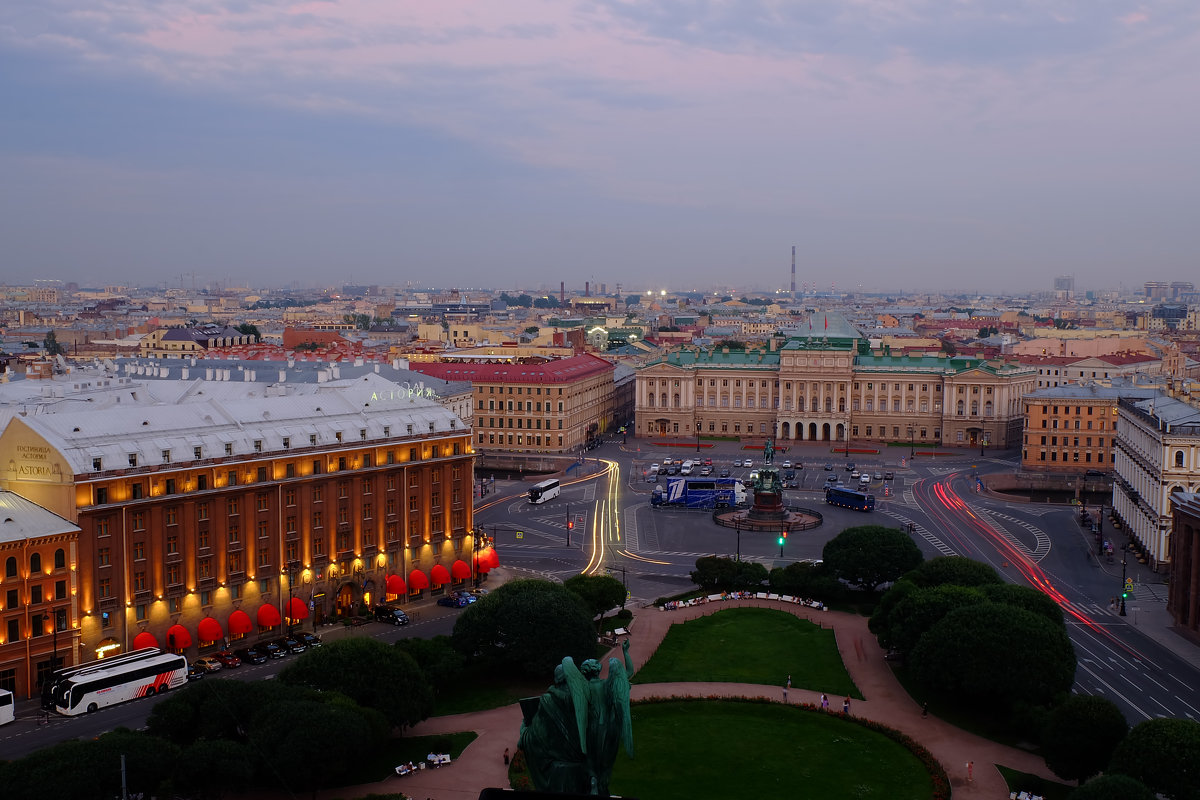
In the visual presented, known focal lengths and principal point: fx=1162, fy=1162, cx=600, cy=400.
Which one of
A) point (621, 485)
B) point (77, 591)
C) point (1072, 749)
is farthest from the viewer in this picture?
point (621, 485)

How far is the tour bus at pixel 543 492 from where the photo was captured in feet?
353

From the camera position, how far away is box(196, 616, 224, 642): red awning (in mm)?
63719

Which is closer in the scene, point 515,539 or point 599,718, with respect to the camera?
point 599,718

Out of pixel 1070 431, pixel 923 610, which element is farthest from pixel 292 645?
pixel 1070 431

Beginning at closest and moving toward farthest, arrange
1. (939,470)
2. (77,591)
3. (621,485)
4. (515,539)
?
(77,591) < (515,539) < (621,485) < (939,470)

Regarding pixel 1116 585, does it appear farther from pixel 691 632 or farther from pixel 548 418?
pixel 548 418

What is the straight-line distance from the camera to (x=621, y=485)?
11750cm

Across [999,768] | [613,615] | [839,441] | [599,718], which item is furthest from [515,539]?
[839,441]

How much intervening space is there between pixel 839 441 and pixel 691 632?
292 ft

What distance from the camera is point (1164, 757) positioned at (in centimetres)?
4191

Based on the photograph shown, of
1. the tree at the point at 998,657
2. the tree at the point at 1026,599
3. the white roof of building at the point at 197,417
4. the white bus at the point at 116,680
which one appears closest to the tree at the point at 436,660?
the white bus at the point at 116,680

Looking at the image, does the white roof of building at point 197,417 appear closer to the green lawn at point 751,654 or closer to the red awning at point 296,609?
the red awning at point 296,609

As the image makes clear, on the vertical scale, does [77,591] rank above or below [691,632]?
above

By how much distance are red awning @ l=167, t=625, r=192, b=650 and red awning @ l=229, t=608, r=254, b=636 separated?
115 inches
